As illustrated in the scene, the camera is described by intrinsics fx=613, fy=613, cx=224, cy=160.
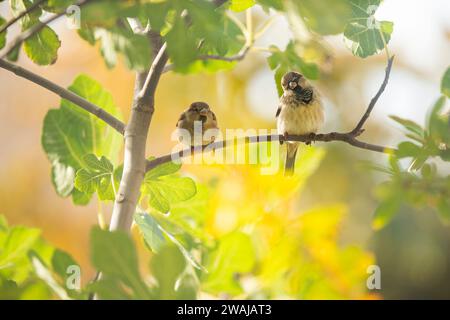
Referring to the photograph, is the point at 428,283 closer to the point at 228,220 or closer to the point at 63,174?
the point at 228,220

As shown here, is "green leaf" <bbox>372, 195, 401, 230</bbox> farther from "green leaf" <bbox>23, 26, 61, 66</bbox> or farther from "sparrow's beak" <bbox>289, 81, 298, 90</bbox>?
"sparrow's beak" <bbox>289, 81, 298, 90</bbox>

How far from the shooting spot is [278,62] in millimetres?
1091

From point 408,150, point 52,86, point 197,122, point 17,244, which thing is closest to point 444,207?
point 408,150

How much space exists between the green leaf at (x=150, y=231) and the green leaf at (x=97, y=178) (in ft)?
0.19

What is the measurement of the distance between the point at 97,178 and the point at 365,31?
45cm

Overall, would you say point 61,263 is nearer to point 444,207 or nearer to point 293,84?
point 444,207

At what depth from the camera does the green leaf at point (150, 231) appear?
853mm

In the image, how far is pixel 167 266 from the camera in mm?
549

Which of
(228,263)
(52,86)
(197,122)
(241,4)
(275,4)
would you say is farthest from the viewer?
(197,122)

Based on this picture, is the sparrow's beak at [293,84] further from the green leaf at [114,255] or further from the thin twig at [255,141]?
the green leaf at [114,255]

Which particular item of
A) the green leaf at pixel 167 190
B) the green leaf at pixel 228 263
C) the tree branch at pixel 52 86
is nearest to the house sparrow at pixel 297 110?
the green leaf at pixel 228 263

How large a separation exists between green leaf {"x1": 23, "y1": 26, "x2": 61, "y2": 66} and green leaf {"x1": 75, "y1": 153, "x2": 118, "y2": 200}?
0.56ft
